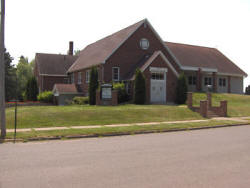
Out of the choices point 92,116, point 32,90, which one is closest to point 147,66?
point 92,116

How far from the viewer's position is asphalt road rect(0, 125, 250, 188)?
235 inches

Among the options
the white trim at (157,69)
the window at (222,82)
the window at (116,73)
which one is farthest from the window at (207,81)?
the window at (116,73)

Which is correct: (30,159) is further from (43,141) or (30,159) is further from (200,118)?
(200,118)

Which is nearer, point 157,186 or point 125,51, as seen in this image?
point 157,186

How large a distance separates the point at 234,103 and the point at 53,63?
2591 cm

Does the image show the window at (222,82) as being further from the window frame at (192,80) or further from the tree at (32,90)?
the tree at (32,90)

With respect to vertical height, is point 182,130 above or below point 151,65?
below

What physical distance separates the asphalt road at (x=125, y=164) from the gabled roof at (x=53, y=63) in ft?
99.3

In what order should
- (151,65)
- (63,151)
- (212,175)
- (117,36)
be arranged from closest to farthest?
(212,175) → (63,151) → (151,65) → (117,36)

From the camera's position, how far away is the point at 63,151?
9.39 meters

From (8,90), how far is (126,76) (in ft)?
81.5

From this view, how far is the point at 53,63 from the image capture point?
1665 inches

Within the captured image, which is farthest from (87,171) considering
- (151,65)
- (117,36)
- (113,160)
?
(117,36)

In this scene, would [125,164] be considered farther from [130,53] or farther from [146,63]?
[130,53]
